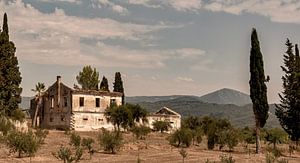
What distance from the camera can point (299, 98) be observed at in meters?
45.8

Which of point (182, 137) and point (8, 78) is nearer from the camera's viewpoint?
point (182, 137)

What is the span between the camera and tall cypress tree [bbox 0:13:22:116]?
4519 centimetres

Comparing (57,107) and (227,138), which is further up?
(57,107)

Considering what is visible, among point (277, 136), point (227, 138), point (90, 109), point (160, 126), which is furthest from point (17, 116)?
point (277, 136)

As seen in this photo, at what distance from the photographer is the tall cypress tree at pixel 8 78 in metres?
45.2

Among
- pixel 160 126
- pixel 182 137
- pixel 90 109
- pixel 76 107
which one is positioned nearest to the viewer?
pixel 182 137

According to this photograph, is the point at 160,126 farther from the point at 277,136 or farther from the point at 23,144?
the point at 23,144

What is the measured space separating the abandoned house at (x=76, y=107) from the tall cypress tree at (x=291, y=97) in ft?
79.4

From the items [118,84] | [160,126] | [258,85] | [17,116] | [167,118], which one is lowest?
[160,126]

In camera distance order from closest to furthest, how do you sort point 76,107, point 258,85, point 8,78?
point 258,85
point 8,78
point 76,107

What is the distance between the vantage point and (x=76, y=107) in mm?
59188

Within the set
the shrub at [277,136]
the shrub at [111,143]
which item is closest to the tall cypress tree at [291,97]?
the shrub at [277,136]

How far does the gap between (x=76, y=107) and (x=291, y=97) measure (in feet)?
88.6

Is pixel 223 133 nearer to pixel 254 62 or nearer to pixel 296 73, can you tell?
pixel 254 62
